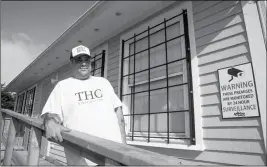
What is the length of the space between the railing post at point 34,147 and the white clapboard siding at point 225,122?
1805 millimetres

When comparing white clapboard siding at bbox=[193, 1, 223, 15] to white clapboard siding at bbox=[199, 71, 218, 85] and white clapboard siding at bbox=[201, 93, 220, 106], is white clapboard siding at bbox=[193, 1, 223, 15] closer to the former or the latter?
white clapboard siding at bbox=[199, 71, 218, 85]

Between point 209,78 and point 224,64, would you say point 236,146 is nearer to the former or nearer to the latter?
point 209,78

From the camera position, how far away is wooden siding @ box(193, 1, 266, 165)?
1.87 metres

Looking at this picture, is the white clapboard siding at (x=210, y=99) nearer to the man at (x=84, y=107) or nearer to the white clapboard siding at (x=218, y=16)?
the white clapboard siding at (x=218, y=16)

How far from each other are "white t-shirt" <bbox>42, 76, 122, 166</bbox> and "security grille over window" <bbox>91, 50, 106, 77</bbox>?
250 centimetres

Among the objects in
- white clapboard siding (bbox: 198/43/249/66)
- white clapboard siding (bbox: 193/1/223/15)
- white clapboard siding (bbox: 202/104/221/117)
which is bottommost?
white clapboard siding (bbox: 202/104/221/117)

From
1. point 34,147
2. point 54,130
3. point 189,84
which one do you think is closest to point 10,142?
point 34,147

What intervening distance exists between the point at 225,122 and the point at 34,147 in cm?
191

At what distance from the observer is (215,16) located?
7.68 feet

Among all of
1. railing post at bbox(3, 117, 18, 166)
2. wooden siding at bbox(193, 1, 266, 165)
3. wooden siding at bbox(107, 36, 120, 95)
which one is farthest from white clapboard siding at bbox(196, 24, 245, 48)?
railing post at bbox(3, 117, 18, 166)

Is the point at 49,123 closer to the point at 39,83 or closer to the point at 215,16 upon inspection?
the point at 215,16

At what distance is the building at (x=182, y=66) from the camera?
6.33 ft

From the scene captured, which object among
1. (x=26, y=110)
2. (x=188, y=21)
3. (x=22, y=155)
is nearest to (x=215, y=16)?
(x=188, y=21)

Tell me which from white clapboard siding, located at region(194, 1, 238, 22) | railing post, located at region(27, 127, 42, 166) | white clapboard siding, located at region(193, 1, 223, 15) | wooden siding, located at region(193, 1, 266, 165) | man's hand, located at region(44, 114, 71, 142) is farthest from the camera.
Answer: white clapboard siding, located at region(193, 1, 223, 15)
